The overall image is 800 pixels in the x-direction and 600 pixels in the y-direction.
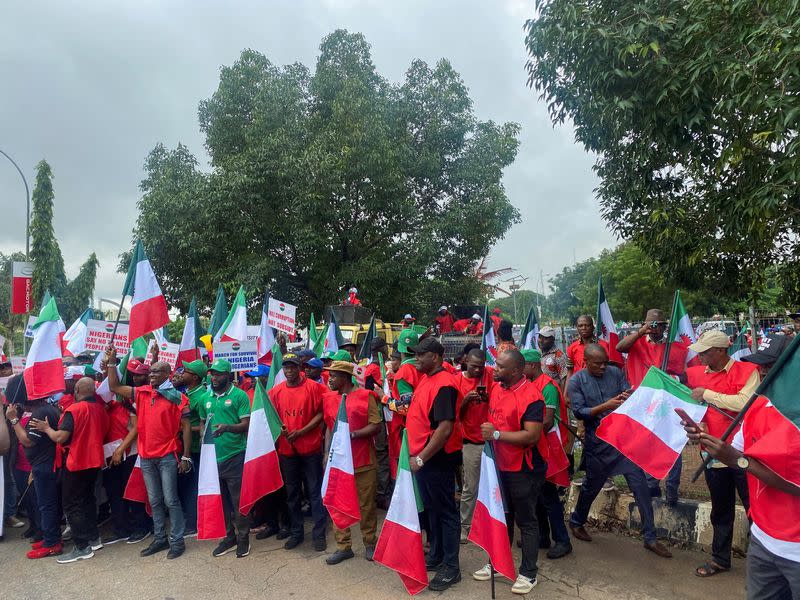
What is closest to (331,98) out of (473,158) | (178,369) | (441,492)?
(473,158)

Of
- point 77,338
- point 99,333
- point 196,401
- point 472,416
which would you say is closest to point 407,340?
point 472,416

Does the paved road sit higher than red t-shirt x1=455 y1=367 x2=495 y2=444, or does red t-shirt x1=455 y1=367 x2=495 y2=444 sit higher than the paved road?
red t-shirt x1=455 y1=367 x2=495 y2=444

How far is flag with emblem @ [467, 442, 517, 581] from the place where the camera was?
4371mm

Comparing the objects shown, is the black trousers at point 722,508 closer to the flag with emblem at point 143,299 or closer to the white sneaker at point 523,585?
the white sneaker at point 523,585

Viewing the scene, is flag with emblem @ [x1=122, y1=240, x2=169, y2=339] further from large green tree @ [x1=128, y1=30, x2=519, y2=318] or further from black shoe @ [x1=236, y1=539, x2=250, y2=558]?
large green tree @ [x1=128, y1=30, x2=519, y2=318]

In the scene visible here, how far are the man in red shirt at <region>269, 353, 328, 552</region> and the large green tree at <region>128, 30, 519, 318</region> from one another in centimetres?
1226

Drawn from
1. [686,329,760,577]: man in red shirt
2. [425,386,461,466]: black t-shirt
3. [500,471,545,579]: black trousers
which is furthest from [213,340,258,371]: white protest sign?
[686,329,760,577]: man in red shirt

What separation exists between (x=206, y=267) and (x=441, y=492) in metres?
15.8

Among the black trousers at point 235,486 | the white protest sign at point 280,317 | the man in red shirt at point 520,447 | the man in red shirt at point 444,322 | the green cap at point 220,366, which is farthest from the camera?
the man in red shirt at point 444,322

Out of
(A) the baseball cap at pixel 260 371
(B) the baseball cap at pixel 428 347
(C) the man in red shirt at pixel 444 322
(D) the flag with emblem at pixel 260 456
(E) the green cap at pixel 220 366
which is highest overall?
(C) the man in red shirt at pixel 444 322

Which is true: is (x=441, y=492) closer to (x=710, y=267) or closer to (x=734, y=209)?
(x=734, y=209)

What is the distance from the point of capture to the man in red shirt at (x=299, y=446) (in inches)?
228

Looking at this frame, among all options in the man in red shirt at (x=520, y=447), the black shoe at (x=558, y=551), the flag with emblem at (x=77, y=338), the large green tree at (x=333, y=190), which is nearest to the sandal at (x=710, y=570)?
the black shoe at (x=558, y=551)

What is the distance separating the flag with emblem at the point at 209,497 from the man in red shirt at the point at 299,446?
652 mm
